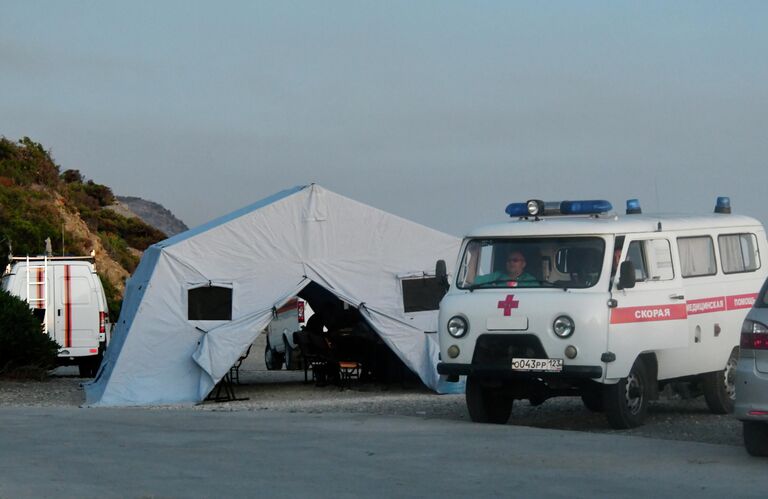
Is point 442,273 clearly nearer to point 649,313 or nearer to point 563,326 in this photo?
point 563,326

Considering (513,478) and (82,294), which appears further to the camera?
(82,294)

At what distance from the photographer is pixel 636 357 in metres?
13.8

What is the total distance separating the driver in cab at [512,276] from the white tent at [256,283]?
614 cm

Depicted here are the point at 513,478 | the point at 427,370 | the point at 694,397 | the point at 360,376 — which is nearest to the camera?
the point at 513,478

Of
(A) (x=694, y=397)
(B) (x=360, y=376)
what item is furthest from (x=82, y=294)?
(A) (x=694, y=397)

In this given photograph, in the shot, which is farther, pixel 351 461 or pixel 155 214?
pixel 155 214

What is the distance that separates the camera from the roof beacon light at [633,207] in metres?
16.1

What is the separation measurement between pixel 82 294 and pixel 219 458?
15.6 meters

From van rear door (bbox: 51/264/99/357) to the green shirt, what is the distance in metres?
13.7

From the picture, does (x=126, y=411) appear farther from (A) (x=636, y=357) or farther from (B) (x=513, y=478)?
(B) (x=513, y=478)

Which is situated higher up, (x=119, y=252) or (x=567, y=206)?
(x=119, y=252)

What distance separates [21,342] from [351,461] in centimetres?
1383

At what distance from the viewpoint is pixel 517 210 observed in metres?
14.6

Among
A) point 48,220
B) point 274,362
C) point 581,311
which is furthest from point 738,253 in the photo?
point 48,220
